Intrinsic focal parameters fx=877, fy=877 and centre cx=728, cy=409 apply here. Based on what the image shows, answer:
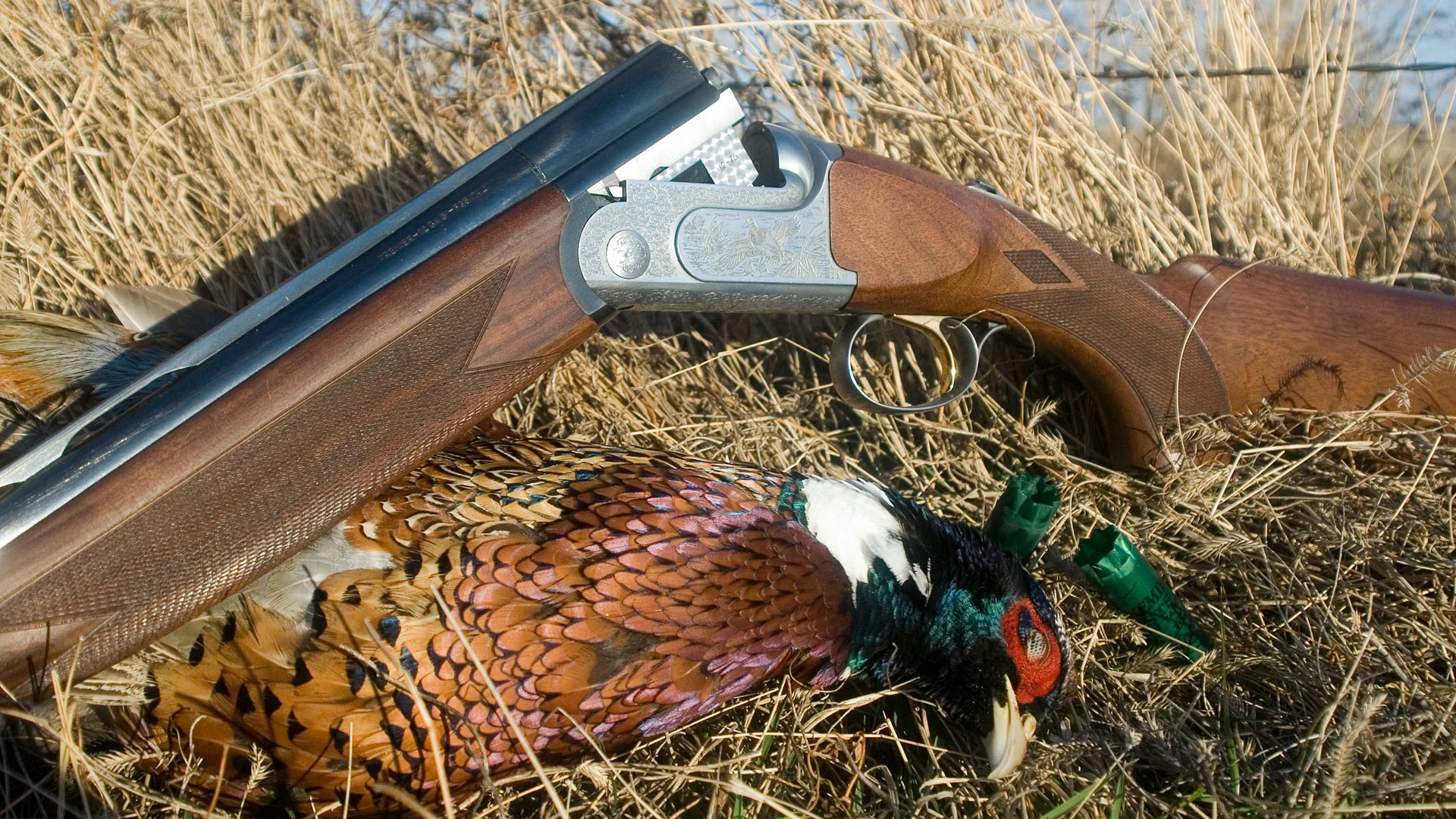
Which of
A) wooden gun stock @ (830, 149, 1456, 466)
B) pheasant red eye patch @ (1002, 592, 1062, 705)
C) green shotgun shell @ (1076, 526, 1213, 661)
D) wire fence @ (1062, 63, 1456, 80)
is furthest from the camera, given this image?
wire fence @ (1062, 63, 1456, 80)

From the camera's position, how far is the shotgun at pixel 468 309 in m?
1.42

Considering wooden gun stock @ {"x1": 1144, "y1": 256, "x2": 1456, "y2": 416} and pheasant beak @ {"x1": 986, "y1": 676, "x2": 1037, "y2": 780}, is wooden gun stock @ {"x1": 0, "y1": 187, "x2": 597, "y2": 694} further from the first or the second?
wooden gun stock @ {"x1": 1144, "y1": 256, "x2": 1456, "y2": 416}

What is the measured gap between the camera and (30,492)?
4.53 feet

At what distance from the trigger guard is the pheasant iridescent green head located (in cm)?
33

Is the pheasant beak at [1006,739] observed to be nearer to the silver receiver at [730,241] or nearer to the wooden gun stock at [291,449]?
the silver receiver at [730,241]

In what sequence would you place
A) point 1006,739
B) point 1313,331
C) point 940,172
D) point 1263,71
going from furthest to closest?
point 1263,71
point 940,172
point 1313,331
point 1006,739

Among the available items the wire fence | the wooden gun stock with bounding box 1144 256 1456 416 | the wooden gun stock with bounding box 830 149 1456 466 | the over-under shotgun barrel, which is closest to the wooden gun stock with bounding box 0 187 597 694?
the over-under shotgun barrel

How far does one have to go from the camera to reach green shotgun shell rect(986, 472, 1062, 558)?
1963mm

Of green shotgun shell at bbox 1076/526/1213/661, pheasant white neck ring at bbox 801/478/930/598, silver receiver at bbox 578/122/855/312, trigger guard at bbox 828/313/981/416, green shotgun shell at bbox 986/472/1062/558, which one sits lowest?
green shotgun shell at bbox 1076/526/1213/661

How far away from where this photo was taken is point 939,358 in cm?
225

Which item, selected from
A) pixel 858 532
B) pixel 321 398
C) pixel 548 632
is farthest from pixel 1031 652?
pixel 321 398

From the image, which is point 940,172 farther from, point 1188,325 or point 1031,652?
point 1031,652

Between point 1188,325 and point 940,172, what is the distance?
2.74ft

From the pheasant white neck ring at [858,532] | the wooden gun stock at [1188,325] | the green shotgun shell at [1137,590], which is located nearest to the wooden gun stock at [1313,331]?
the wooden gun stock at [1188,325]
